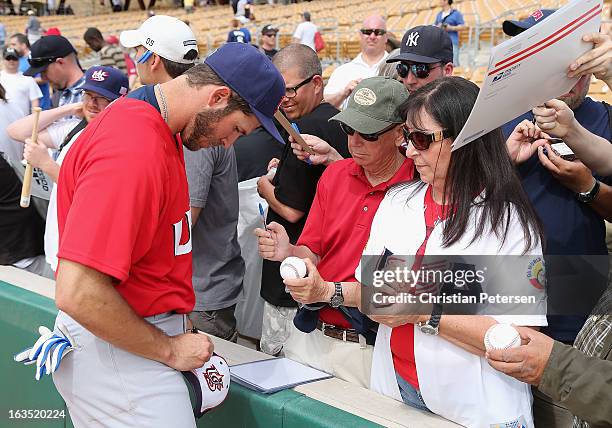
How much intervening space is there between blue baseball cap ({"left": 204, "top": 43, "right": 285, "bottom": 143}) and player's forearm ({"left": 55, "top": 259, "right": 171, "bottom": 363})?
2.19ft

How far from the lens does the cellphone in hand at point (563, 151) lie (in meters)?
2.49

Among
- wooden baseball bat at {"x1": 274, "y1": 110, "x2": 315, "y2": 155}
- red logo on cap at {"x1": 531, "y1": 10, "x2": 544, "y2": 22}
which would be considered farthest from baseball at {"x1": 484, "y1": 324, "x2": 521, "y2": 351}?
red logo on cap at {"x1": 531, "y1": 10, "x2": 544, "y2": 22}

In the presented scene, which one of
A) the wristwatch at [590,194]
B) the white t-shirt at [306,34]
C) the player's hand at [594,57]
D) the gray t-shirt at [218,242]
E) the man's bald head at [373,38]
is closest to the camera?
the player's hand at [594,57]

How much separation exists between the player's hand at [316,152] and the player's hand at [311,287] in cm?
77

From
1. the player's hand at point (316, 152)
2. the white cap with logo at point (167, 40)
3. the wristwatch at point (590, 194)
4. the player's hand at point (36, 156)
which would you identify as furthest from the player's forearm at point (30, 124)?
the wristwatch at point (590, 194)

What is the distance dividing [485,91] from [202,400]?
127cm

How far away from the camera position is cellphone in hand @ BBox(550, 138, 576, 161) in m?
2.49

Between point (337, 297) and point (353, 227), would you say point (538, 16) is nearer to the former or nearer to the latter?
point (353, 227)

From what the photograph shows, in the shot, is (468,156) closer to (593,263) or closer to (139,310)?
(593,263)

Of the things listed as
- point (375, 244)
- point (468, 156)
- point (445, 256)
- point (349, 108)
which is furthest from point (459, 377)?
point (349, 108)

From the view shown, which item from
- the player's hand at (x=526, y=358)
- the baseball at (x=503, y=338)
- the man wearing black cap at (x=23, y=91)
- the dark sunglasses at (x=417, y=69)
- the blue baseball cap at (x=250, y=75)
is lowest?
the man wearing black cap at (x=23, y=91)

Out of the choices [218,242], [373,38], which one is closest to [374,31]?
[373,38]

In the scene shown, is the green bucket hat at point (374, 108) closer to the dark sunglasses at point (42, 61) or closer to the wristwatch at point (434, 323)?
the wristwatch at point (434, 323)

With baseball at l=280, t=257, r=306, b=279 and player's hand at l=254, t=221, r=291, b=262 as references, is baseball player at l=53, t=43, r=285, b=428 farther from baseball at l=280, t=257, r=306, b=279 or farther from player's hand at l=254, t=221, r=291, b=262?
player's hand at l=254, t=221, r=291, b=262
